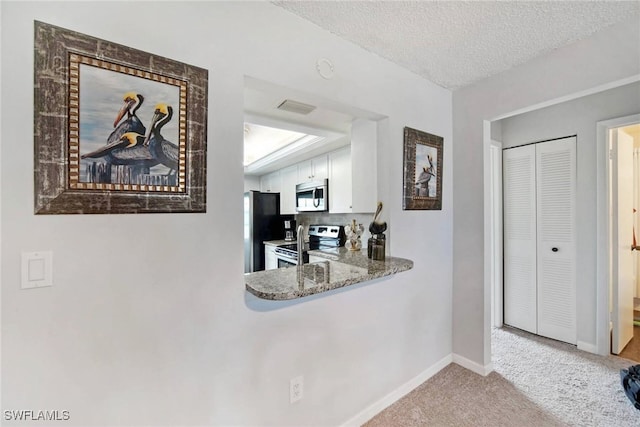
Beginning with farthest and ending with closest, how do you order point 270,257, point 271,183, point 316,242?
point 271,183, point 270,257, point 316,242

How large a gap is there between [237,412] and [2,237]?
1129 millimetres

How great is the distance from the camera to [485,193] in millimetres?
2223

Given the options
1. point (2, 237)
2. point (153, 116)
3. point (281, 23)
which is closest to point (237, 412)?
point (2, 237)

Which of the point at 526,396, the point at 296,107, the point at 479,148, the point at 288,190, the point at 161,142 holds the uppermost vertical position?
the point at 296,107

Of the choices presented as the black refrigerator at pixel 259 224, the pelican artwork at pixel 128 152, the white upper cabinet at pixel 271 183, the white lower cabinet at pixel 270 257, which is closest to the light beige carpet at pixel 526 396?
the pelican artwork at pixel 128 152

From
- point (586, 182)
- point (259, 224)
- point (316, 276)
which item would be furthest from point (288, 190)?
point (586, 182)

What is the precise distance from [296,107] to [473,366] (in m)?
2.54

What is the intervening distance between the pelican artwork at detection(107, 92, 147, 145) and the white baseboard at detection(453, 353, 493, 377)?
2765 millimetres

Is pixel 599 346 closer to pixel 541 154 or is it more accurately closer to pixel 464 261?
pixel 464 261

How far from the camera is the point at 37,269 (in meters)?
0.90

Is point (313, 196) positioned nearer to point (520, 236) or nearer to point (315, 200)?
point (315, 200)

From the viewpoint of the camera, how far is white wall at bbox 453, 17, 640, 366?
180cm

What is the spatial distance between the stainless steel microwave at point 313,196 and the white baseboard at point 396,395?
6.55 ft

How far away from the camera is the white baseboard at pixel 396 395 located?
1.74m
